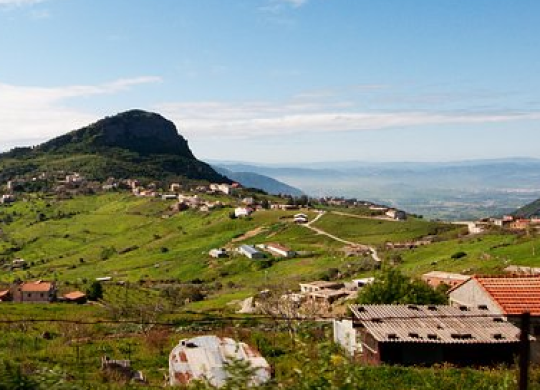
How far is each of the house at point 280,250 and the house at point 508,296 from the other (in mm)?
71759


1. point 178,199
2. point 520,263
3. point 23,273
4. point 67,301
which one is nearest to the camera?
point 520,263

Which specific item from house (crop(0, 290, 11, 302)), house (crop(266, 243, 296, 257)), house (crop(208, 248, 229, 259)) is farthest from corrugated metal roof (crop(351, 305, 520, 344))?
house (crop(208, 248, 229, 259))

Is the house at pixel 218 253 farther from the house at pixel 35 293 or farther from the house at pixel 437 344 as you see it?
the house at pixel 437 344

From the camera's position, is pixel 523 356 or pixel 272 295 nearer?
pixel 523 356

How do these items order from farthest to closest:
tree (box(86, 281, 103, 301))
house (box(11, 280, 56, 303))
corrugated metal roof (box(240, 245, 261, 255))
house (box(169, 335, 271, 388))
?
corrugated metal roof (box(240, 245, 261, 255)), house (box(11, 280, 56, 303)), tree (box(86, 281, 103, 301)), house (box(169, 335, 271, 388))

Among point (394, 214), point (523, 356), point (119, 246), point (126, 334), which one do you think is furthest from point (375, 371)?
point (394, 214)

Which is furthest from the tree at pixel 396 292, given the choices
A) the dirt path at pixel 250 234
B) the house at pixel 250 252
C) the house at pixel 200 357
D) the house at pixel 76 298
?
the dirt path at pixel 250 234

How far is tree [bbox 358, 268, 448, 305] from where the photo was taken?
3553 centimetres

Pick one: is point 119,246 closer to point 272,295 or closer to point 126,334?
point 272,295

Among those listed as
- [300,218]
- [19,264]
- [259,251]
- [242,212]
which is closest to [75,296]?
[259,251]

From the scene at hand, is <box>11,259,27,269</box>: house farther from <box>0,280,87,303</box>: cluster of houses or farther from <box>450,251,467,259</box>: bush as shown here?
<box>450,251,467,259</box>: bush

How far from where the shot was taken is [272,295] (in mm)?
66500

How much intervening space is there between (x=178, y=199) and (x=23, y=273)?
7089cm

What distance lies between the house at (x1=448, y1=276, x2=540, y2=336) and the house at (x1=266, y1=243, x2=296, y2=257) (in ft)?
235
